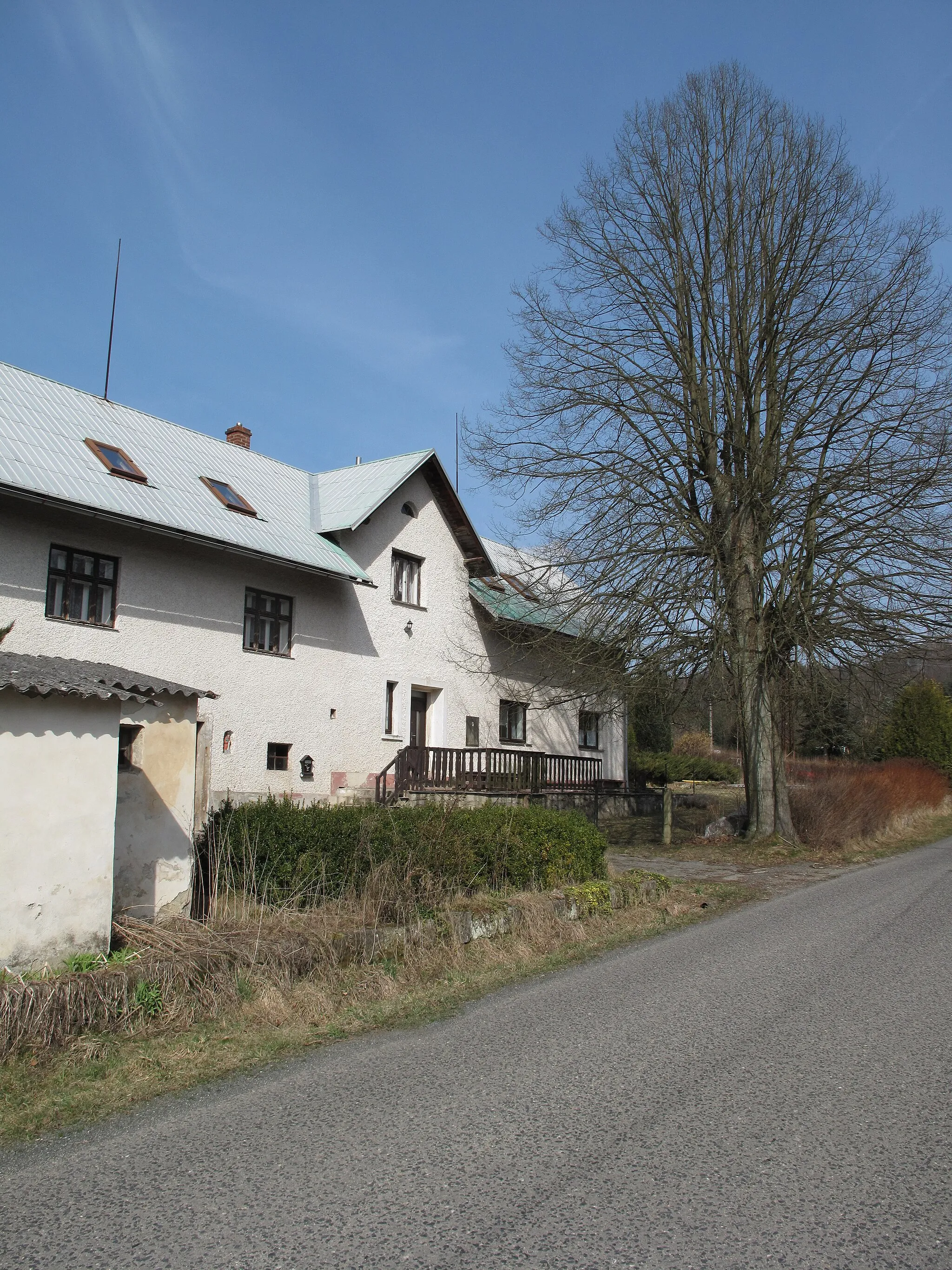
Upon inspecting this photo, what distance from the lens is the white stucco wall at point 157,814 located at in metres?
9.79

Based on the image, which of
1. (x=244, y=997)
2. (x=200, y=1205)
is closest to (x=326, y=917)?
(x=244, y=997)

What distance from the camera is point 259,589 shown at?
18969mm

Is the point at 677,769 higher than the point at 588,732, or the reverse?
the point at 588,732

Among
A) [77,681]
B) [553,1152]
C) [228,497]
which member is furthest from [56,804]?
[228,497]

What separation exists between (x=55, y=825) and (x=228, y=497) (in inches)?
494

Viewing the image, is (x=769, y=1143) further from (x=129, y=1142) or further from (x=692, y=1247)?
(x=129, y=1142)

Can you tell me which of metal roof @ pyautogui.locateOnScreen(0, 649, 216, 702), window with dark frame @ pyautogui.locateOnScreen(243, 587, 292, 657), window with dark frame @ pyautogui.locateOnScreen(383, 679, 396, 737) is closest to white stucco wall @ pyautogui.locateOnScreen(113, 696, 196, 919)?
metal roof @ pyautogui.locateOnScreen(0, 649, 216, 702)

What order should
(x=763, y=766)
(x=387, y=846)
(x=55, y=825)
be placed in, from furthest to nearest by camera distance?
(x=763, y=766), (x=387, y=846), (x=55, y=825)

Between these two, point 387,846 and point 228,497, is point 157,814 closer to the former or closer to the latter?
point 387,846

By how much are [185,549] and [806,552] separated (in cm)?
1171

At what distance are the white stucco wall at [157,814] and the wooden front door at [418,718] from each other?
12826 millimetres

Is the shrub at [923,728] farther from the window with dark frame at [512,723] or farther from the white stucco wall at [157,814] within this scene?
the white stucco wall at [157,814]

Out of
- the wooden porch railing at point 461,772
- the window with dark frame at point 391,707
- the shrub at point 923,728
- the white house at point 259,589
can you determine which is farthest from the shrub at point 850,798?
the window with dark frame at point 391,707

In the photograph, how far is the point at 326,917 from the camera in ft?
30.1
